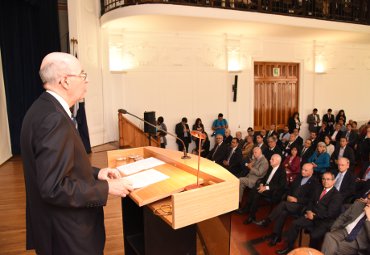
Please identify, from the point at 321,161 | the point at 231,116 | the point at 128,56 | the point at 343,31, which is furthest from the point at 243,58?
the point at 321,161

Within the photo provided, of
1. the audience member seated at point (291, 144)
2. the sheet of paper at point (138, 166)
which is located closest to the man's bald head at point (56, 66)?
the sheet of paper at point (138, 166)

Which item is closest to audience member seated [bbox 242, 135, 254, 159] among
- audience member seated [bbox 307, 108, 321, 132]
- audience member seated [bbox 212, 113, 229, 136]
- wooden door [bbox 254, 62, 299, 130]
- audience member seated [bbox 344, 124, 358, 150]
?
audience member seated [bbox 212, 113, 229, 136]

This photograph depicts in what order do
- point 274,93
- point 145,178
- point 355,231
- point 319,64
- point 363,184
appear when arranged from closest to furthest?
1. point 145,178
2. point 355,231
3. point 363,184
4. point 274,93
5. point 319,64

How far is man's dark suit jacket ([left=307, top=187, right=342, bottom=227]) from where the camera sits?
3.84 metres

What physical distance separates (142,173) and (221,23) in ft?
23.9

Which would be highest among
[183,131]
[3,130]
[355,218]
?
[3,130]

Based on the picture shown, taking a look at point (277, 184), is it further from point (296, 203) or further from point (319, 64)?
point (319, 64)

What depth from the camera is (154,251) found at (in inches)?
85.1

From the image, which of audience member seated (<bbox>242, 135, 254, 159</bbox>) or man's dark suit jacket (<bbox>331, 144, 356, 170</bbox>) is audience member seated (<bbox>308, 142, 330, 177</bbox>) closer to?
man's dark suit jacket (<bbox>331, 144, 356, 170</bbox>)

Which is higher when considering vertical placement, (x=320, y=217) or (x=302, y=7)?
(x=302, y=7)

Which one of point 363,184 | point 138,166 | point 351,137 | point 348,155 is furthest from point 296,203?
point 351,137

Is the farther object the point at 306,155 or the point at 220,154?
the point at 220,154

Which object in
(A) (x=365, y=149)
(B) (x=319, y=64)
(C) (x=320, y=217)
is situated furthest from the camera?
(B) (x=319, y=64)

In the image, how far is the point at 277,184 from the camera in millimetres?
5094
